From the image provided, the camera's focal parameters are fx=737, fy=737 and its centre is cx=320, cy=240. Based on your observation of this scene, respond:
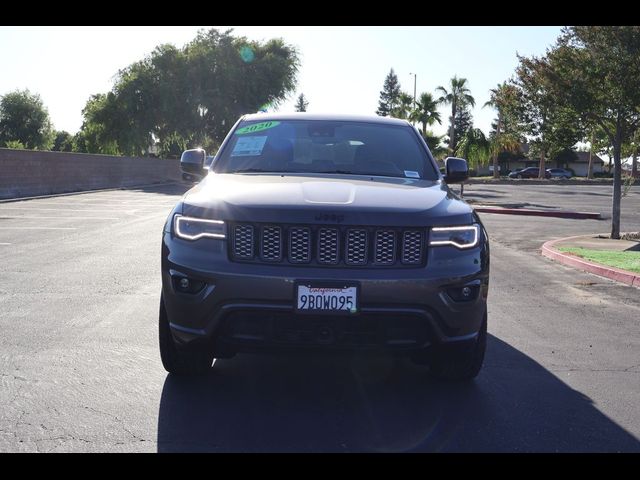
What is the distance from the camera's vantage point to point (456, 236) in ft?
14.1

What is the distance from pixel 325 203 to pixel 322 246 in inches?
10.7

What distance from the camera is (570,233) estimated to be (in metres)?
17.8

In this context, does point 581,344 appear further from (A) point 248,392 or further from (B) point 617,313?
(A) point 248,392

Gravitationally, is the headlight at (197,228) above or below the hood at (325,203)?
below

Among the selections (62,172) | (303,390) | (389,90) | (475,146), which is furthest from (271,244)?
(389,90)

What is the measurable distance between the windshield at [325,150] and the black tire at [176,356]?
1.46m

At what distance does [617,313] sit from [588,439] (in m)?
4.19

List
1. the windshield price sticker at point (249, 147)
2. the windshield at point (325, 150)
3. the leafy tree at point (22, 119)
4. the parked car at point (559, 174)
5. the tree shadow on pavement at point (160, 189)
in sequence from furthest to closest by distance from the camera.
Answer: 1. the parked car at point (559, 174)
2. the leafy tree at point (22, 119)
3. the tree shadow on pavement at point (160, 189)
4. the windshield price sticker at point (249, 147)
5. the windshield at point (325, 150)

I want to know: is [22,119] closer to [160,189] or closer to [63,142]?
[63,142]

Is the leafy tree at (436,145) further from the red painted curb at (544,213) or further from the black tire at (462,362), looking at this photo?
the black tire at (462,362)

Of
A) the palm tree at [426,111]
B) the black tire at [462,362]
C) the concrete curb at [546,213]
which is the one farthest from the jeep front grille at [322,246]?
the palm tree at [426,111]

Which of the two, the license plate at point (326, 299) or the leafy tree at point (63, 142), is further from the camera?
the leafy tree at point (63, 142)

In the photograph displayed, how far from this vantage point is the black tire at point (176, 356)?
14.9 feet

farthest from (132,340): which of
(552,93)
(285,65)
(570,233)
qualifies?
(285,65)
